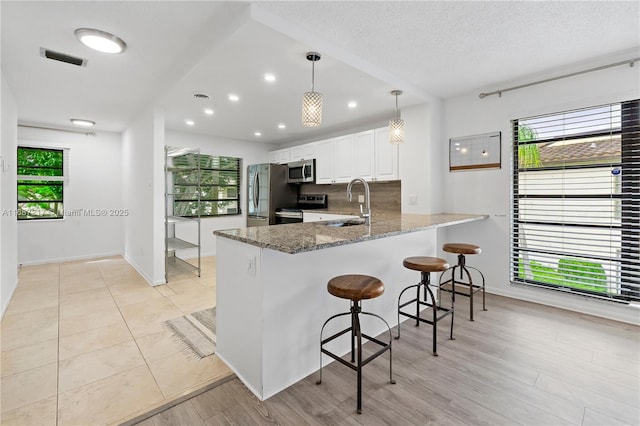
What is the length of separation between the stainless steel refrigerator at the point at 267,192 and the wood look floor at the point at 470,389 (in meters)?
3.75

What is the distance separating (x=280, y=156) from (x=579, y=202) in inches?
190

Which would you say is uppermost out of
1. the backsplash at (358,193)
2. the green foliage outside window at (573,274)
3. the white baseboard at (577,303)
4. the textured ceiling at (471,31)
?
the textured ceiling at (471,31)

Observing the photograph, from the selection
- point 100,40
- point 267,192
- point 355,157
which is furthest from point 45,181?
point 355,157

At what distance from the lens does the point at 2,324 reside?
2.79 metres

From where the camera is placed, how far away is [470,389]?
1832mm

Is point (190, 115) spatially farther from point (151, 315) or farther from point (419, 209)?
point (419, 209)

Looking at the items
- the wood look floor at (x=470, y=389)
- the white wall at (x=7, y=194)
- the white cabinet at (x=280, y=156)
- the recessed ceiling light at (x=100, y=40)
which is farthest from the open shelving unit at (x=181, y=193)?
the wood look floor at (x=470, y=389)

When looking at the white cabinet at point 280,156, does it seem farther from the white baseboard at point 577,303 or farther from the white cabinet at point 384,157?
the white baseboard at point 577,303

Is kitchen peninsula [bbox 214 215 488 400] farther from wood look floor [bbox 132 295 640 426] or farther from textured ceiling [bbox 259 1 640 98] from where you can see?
textured ceiling [bbox 259 1 640 98]

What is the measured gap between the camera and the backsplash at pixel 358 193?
4.66 m

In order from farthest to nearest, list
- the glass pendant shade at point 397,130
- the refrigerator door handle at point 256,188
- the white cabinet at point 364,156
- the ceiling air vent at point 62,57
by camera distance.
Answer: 1. the refrigerator door handle at point 256,188
2. the white cabinet at point 364,156
3. the glass pendant shade at point 397,130
4. the ceiling air vent at point 62,57

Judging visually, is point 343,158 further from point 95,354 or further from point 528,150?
point 95,354

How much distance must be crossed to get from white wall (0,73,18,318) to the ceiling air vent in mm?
743

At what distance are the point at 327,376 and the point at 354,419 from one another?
0.41 meters
